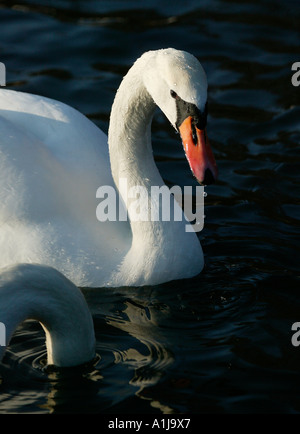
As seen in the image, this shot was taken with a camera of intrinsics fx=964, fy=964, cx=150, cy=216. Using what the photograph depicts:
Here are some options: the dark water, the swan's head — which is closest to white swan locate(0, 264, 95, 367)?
the dark water

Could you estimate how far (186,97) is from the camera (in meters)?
6.12

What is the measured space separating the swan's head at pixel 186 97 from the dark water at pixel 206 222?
1042 mm

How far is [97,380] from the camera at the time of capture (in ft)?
18.7

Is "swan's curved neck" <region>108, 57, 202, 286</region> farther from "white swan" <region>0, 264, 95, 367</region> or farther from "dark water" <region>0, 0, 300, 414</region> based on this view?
"white swan" <region>0, 264, 95, 367</region>

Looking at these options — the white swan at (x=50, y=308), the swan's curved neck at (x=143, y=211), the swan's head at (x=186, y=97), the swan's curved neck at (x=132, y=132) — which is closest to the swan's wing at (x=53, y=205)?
the swan's curved neck at (x=143, y=211)

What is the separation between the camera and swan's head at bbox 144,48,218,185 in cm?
609

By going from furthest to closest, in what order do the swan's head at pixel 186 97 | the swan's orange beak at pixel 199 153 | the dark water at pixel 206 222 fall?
the swan's orange beak at pixel 199 153 → the swan's head at pixel 186 97 → the dark water at pixel 206 222

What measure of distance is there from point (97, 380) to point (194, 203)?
114 inches

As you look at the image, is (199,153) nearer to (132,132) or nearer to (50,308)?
(132,132)

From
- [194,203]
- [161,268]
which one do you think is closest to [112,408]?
[161,268]

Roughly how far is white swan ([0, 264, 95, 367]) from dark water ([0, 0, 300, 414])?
230 mm

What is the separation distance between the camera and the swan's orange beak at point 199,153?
6.23 meters

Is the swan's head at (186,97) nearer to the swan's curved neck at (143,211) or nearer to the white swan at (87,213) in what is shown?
the white swan at (87,213)

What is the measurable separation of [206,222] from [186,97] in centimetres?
201
